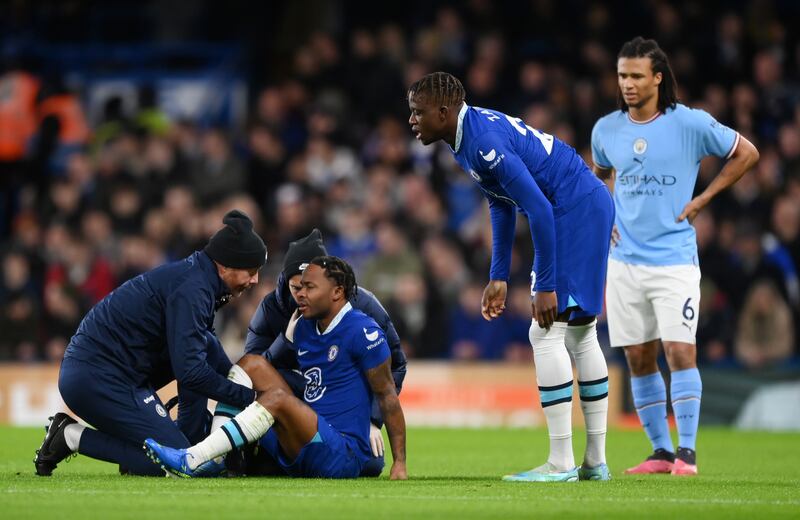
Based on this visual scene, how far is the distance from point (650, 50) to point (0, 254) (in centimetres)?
1099

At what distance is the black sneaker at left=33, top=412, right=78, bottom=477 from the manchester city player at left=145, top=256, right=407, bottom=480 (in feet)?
2.32

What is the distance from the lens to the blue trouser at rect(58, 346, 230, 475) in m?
8.06

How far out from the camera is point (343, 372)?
8148 millimetres

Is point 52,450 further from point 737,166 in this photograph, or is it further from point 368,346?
point 737,166

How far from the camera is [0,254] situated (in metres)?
17.8

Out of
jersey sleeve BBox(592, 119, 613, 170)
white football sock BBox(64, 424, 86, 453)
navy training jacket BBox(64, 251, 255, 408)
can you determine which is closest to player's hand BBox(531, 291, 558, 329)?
navy training jacket BBox(64, 251, 255, 408)

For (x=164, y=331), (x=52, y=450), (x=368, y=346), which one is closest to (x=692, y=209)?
(x=368, y=346)

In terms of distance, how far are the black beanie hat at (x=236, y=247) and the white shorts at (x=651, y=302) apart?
2529 mm

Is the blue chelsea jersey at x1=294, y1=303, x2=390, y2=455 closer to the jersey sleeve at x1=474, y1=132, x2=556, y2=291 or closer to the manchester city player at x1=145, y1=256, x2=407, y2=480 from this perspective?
the manchester city player at x1=145, y1=256, x2=407, y2=480

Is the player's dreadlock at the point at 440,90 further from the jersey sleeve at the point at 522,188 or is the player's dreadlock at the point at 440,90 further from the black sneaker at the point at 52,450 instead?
the black sneaker at the point at 52,450

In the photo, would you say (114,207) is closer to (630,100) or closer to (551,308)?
(630,100)

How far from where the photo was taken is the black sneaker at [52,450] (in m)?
8.15

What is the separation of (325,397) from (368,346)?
16.1 inches

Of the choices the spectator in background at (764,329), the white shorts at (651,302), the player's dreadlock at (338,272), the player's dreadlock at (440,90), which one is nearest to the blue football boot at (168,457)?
the player's dreadlock at (338,272)
